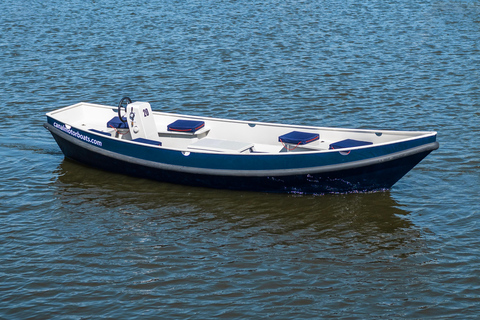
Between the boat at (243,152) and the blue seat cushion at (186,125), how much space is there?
29mm

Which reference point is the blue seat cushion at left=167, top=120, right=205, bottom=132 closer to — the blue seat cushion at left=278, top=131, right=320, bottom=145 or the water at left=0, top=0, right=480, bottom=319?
the water at left=0, top=0, right=480, bottom=319

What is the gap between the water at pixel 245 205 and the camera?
12.6m

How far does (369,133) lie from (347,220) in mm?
2630

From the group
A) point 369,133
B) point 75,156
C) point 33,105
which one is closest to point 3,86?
point 33,105

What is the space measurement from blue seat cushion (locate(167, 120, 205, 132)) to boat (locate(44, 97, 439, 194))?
1.1 inches

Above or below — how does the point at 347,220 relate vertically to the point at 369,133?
below

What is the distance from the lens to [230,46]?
33125 millimetres

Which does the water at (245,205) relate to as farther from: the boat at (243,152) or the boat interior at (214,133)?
the boat interior at (214,133)

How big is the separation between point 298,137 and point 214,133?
2.93 meters

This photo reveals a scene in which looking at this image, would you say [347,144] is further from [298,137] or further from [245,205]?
[245,205]

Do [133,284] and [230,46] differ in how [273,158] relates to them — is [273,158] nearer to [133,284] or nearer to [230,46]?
[133,284]

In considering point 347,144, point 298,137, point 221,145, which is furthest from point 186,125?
point 347,144

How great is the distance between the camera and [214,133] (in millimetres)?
19406

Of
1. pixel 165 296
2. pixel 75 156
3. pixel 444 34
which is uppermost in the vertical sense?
pixel 444 34
